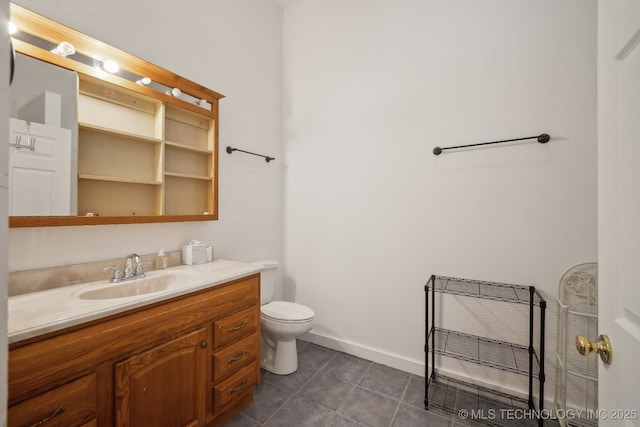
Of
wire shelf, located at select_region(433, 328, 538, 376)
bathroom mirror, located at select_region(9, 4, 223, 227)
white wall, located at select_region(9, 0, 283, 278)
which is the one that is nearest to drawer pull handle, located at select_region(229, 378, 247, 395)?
white wall, located at select_region(9, 0, 283, 278)

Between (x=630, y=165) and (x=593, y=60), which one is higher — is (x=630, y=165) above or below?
below

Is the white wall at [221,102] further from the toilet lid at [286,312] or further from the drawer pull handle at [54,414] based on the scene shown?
the drawer pull handle at [54,414]

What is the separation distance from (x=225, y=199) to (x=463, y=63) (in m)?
2.01

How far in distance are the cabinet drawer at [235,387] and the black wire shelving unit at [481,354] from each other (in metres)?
1.10

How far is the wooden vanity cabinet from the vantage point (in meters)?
0.86

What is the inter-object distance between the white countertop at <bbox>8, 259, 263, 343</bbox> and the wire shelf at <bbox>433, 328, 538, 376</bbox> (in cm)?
157

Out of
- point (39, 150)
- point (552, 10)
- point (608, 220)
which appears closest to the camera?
point (608, 220)

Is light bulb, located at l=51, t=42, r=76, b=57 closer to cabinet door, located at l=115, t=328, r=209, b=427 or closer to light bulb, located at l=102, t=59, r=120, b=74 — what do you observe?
light bulb, located at l=102, t=59, r=120, b=74

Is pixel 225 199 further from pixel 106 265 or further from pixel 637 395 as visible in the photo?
pixel 637 395

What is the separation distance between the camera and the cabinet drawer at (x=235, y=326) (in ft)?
4.75

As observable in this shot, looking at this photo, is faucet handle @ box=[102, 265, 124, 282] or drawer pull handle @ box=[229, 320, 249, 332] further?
drawer pull handle @ box=[229, 320, 249, 332]

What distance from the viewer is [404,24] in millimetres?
2059

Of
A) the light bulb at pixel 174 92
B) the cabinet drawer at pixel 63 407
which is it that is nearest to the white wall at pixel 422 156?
the light bulb at pixel 174 92

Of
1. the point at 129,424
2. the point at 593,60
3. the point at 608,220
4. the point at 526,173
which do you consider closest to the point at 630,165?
the point at 608,220
